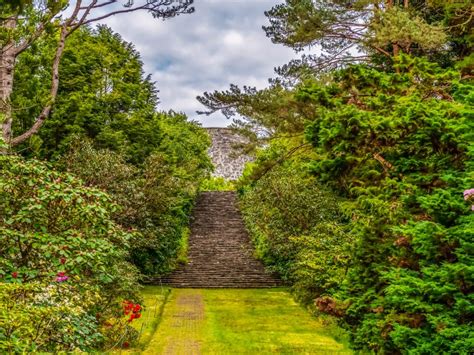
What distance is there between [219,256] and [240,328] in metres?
10.4

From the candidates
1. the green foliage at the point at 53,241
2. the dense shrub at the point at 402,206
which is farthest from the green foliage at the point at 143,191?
the dense shrub at the point at 402,206

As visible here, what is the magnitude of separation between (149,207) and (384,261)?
8.87m

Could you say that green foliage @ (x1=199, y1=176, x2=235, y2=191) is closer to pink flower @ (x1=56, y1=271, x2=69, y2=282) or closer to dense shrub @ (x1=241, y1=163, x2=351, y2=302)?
dense shrub @ (x1=241, y1=163, x2=351, y2=302)

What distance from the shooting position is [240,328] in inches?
438

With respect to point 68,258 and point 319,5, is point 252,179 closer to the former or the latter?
point 319,5

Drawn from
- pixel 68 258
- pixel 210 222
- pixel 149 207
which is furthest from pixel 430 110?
pixel 210 222

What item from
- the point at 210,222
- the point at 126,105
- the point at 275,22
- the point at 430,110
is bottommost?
the point at 210,222

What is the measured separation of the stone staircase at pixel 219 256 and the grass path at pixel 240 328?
7.69ft

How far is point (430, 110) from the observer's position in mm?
7633

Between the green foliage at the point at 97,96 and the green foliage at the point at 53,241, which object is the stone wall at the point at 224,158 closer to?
the green foliage at the point at 97,96

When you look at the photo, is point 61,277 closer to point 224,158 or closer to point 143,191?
point 143,191

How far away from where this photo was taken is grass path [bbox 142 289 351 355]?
9328 millimetres

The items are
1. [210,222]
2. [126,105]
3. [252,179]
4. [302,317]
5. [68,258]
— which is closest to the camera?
[68,258]

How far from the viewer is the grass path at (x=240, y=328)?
933 cm
